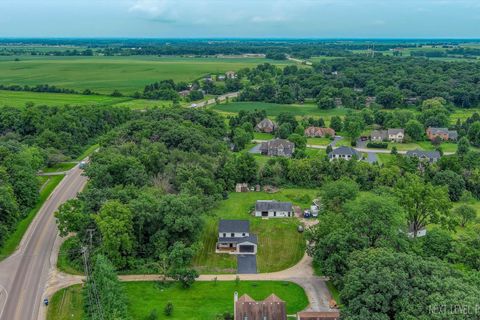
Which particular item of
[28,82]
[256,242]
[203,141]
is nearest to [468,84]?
[203,141]

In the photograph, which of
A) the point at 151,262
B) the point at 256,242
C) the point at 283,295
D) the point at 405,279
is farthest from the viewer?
the point at 256,242

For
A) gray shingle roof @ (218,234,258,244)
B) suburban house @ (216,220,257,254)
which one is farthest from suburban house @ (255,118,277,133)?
gray shingle roof @ (218,234,258,244)

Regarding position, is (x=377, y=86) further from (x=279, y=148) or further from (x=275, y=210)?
(x=275, y=210)

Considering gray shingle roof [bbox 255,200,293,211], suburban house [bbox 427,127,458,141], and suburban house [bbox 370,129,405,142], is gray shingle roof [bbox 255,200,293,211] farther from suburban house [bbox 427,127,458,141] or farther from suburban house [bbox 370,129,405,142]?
suburban house [bbox 427,127,458,141]

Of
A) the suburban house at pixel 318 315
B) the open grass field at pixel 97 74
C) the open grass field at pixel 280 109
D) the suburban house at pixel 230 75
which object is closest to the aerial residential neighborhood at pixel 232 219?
the suburban house at pixel 318 315

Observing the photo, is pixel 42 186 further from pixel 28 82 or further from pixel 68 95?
pixel 28 82

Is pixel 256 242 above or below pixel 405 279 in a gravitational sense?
below

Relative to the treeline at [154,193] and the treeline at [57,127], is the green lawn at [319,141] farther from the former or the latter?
the treeline at [57,127]
